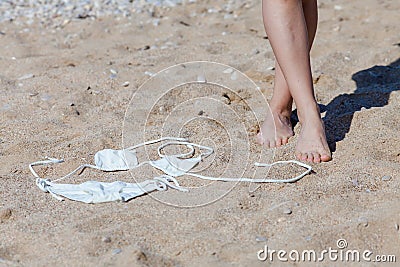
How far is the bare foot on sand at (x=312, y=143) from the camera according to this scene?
7.54ft

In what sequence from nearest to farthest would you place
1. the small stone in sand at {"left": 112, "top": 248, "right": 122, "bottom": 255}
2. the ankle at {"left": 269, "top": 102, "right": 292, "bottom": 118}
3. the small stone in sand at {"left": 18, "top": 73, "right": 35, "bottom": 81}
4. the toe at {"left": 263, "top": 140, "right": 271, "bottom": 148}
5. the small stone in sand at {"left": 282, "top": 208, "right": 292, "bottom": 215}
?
1. the small stone in sand at {"left": 112, "top": 248, "right": 122, "bottom": 255}
2. the small stone in sand at {"left": 282, "top": 208, "right": 292, "bottom": 215}
3. the toe at {"left": 263, "top": 140, "right": 271, "bottom": 148}
4. the ankle at {"left": 269, "top": 102, "right": 292, "bottom": 118}
5. the small stone in sand at {"left": 18, "top": 73, "right": 35, "bottom": 81}

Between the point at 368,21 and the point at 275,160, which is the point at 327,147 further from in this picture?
the point at 368,21

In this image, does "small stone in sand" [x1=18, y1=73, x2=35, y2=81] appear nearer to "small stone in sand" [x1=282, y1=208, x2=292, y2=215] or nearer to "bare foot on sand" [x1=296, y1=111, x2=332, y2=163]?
"bare foot on sand" [x1=296, y1=111, x2=332, y2=163]

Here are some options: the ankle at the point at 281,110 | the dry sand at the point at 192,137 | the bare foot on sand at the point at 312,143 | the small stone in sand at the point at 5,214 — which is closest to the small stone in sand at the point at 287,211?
the dry sand at the point at 192,137

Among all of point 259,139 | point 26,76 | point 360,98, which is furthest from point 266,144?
point 26,76

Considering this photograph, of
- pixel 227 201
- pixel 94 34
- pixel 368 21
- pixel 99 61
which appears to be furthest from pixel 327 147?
pixel 94 34


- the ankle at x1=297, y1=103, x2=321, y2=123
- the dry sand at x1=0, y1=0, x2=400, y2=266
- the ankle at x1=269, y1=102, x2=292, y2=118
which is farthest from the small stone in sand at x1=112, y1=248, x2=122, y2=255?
the ankle at x1=269, y1=102, x2=292, y2=118

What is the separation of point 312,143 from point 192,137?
0.49 meters

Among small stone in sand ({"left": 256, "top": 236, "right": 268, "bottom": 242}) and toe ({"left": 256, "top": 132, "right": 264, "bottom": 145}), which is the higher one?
small stone in sand ({"left": 256, "top": 236, "right": 268, "bottom": 242})

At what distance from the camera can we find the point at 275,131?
2523 mm

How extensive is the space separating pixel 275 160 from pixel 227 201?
1.08ft

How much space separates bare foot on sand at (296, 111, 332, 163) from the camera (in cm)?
230

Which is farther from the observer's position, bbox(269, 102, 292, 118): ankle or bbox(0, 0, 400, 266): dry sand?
bbox(269, 102, 292, 118): ankle

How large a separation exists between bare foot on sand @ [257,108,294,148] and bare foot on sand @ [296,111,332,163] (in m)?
0.13
